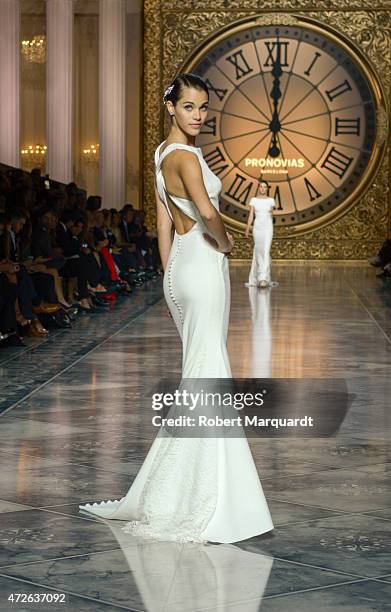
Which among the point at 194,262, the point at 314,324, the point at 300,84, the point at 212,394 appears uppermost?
the point at 300,84

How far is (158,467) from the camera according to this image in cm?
456

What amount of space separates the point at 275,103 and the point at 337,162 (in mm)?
1671

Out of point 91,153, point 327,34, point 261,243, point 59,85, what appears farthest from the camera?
point 91,153

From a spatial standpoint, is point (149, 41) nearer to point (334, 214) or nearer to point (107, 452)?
point (334, 214)

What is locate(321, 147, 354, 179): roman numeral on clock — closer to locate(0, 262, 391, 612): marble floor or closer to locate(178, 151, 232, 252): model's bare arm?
locate(0, 262, 391, 612): marble floor

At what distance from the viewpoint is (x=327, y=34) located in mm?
26375

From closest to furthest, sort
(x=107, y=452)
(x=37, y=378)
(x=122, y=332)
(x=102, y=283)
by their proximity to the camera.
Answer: (x=107, y=452) → (x=37, y=378) → (x=122, y=332) → (x=102, y=283)

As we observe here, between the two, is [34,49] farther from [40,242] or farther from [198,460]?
[198,460]

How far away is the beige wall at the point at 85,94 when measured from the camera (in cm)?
2708

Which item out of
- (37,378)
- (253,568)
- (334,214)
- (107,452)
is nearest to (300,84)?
(334,214)

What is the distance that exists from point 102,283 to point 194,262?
10.9 meters

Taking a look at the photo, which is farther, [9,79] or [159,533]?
[9,79]

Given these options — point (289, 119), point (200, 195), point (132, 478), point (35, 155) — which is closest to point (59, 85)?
point (35, 155)

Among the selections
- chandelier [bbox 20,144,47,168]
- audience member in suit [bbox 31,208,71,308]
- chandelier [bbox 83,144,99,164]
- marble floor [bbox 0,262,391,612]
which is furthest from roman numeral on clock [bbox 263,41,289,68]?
marble floor [bbox 0,262,391,612]
